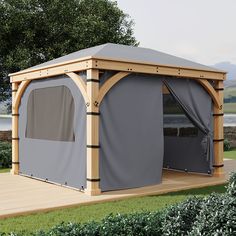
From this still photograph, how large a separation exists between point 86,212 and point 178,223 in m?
2.81

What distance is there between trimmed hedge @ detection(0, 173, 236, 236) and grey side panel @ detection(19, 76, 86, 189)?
13.6ft

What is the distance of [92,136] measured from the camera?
8500mm

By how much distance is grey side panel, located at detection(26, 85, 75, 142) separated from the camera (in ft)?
31.0

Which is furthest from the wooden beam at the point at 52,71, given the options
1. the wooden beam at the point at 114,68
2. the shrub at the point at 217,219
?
the shrub at the point at 217,219

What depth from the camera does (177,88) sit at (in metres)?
9.99

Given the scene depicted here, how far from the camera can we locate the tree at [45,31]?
60.8ft

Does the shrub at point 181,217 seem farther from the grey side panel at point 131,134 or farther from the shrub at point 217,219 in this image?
the grey side panel at point 131,134

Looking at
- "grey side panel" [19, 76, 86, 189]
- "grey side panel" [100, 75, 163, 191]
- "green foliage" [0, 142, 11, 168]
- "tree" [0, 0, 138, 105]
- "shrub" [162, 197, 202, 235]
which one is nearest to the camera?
"shrub" [162, 197, 202, 235]

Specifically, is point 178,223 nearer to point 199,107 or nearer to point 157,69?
point 157,69

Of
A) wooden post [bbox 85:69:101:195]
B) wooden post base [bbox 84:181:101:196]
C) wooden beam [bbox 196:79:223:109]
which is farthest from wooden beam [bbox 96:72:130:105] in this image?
wooden beam [bbox 196:79:223:109]

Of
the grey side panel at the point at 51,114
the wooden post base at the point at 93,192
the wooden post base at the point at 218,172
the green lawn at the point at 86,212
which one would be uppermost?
the grey side panel at the point at 51,114

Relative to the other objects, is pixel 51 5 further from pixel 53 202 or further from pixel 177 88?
pixel 53 202

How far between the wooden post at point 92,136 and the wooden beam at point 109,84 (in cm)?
10

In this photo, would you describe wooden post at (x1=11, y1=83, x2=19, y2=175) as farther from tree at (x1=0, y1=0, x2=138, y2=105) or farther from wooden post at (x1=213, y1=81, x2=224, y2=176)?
tree at (x1=0, y1=0, x2=138, y2=105)
